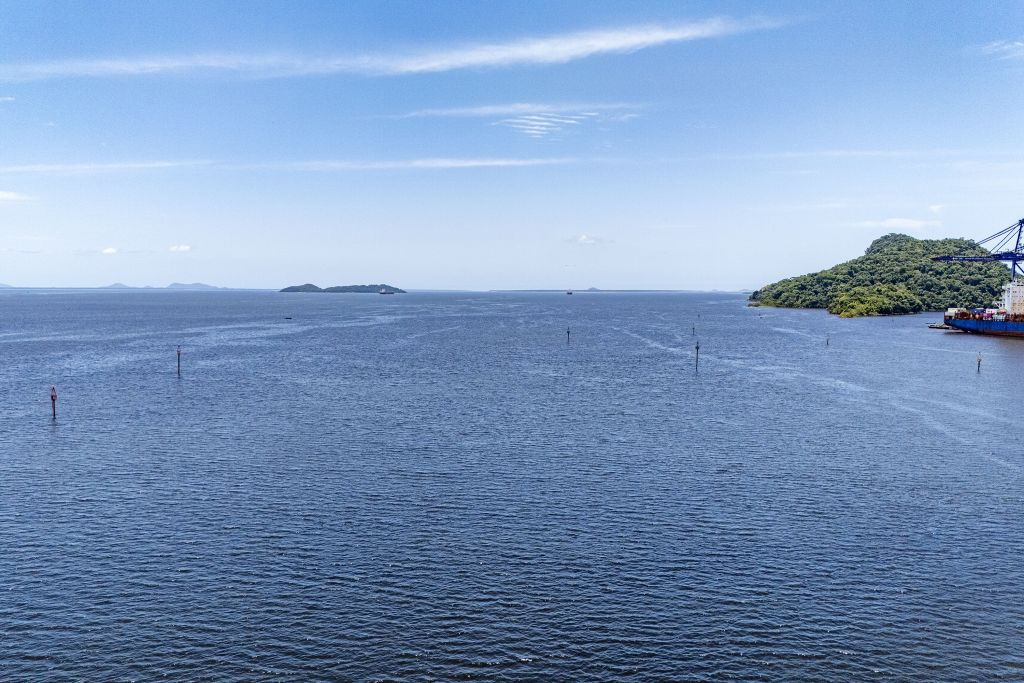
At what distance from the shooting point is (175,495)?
198ft

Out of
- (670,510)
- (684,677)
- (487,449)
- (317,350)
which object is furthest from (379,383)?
(684,677)

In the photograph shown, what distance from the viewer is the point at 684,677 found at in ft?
117

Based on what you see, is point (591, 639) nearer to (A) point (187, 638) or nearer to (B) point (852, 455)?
(A) point (187, 638)

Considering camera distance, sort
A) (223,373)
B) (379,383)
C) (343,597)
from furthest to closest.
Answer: (223,373) → (379,383) → (343,597)

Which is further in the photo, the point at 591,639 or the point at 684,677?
the point at 591,639

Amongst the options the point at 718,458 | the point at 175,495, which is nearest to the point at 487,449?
the point at 718,458

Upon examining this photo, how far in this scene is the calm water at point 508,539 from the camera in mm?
37719

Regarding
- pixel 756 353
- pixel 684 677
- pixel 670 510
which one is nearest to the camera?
pixel 684 677

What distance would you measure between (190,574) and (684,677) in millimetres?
30654

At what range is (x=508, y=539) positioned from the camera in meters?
51.9

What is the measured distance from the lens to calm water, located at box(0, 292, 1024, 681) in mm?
37719

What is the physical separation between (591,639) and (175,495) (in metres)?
38.9

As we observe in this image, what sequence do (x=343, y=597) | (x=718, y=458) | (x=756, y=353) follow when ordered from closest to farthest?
1. (x=343, y=597)
2. (x=718, y=458)
3. (x=756, y=353)

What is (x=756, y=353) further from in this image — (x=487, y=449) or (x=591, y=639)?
(x=591, y=639)
